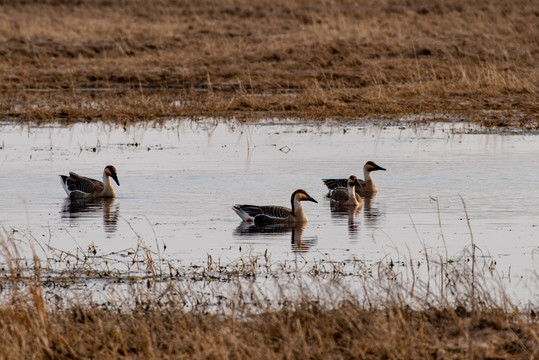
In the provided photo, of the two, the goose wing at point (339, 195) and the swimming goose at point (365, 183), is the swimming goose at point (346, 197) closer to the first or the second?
the goose wing at point (339, 195)

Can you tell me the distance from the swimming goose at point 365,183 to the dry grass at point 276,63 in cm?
701

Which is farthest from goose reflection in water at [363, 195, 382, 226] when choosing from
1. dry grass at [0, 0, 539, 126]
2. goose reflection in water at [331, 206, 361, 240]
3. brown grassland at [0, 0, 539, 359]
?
dry grass at [0, 0, 539, 126]

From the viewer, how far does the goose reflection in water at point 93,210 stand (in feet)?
44.4

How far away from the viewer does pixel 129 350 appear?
687 cm

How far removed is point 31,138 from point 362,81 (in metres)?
10.1

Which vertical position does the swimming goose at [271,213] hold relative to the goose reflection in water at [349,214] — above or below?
above

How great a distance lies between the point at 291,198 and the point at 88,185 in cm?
380

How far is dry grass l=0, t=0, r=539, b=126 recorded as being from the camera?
23938 millimetres

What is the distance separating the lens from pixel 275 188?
50.5 ft

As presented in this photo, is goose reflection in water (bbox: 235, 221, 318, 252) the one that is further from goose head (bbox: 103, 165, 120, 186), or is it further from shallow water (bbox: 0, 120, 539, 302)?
goose head (bbox: 103, 165, 120, 186)

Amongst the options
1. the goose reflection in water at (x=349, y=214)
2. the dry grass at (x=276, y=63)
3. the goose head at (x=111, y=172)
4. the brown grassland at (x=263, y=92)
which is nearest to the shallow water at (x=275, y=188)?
the goose reflection in water at (x=349, y=214)

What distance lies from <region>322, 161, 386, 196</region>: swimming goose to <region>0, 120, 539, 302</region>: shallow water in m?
0.26

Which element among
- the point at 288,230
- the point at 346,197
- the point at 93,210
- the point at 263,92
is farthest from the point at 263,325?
the point at 263,92

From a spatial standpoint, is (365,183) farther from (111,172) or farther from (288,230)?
(111,172)
